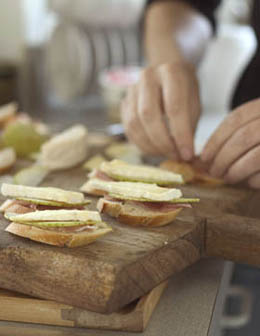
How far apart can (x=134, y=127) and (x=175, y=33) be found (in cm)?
52

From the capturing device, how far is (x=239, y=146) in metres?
1.03

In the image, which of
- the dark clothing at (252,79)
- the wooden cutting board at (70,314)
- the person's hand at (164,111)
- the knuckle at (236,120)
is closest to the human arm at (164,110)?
the person's hand at (164,111)

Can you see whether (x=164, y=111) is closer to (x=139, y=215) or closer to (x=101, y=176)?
(x=101, y=176)

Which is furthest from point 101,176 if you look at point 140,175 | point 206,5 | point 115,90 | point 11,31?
point 11,31

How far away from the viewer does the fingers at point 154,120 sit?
114 centimetres

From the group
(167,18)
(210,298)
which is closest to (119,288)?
(210,298)

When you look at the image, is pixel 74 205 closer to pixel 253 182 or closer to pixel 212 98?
pixel 253 182

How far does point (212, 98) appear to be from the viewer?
282 centimetres

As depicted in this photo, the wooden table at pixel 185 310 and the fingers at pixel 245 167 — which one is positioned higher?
the fingers at pixel 245 167

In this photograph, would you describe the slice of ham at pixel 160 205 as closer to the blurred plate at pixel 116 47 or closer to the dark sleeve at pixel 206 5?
the dark sleeve at pixel 206 5

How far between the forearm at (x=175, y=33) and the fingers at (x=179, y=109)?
348 mm

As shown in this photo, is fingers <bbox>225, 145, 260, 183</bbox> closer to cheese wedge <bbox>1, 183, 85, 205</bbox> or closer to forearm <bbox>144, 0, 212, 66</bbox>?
cheese wedge <bbox>1, 183, 85, 205</bbox>

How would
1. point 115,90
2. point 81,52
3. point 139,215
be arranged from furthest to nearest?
Answer: point 81,52
point 115,90
point 139,215

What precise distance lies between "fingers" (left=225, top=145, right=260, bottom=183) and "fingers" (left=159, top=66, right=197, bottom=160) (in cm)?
11
